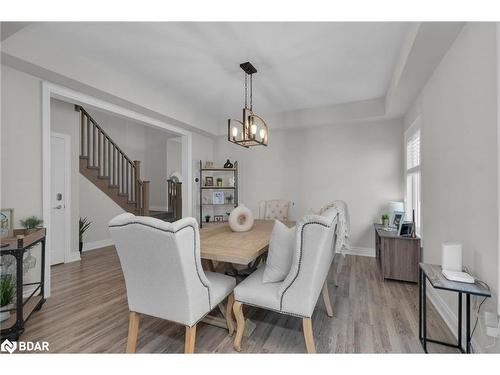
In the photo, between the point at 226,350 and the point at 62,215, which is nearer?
the point at 226,350

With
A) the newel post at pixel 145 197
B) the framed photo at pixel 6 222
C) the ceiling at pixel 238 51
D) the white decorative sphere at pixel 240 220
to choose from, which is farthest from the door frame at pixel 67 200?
the white decorative sphere at pixel 240 220

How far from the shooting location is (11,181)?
7.16 feet

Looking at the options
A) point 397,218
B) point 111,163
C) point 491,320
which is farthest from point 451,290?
point 111,163

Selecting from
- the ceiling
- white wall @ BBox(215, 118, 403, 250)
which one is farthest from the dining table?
white wall @ BBox(215, 118, 403, 250)

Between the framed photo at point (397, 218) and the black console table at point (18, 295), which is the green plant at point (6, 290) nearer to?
the black console table at point (18, 295)

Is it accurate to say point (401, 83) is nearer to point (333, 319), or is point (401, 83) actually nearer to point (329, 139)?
point (329, 139)

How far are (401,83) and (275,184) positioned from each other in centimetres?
267

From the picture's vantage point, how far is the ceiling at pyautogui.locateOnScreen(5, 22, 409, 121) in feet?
6.67

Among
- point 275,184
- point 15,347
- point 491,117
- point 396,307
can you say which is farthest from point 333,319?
point 275,184

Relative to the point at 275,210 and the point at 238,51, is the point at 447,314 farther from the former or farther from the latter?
the point at 238,51

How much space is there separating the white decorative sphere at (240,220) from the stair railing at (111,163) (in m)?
3.14

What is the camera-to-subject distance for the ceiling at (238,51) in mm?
2033

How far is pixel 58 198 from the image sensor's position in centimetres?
359

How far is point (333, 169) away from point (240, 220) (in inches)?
97.5
